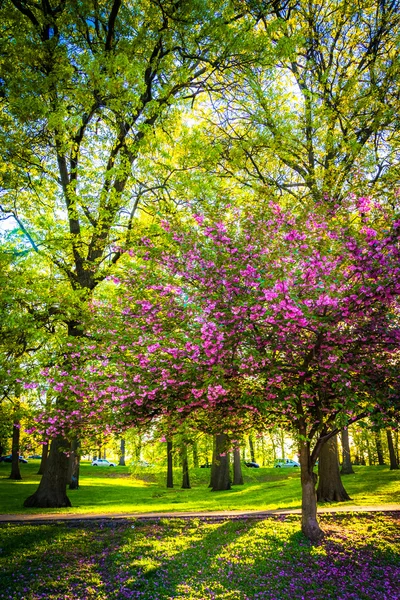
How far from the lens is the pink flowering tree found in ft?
24.8

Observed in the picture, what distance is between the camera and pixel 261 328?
8.02m

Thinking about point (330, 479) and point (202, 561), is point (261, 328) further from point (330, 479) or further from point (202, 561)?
point (330, 479)

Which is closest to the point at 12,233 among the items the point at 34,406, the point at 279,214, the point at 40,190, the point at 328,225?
the point at 40,190

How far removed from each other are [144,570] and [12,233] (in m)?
10.9

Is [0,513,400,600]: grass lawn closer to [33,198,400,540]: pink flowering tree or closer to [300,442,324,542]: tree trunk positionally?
[300,442,324,542]: tree trunk

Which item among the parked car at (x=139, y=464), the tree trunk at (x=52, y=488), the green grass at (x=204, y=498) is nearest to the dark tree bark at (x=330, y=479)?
the green grass at (x=204, y=498)

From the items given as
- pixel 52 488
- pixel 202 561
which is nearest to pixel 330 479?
pixel 202 561

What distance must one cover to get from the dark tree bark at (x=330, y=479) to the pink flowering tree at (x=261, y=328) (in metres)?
7.69

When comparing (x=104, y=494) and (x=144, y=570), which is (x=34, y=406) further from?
(x=104, y=494)

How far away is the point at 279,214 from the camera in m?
9.23

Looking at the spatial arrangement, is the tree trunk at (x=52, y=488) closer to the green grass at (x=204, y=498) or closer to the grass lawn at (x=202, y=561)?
the green grass at (x=204, y=498)

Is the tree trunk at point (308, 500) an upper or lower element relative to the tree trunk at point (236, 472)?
upper

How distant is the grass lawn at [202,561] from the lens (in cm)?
713

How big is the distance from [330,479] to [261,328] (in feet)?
37.6
